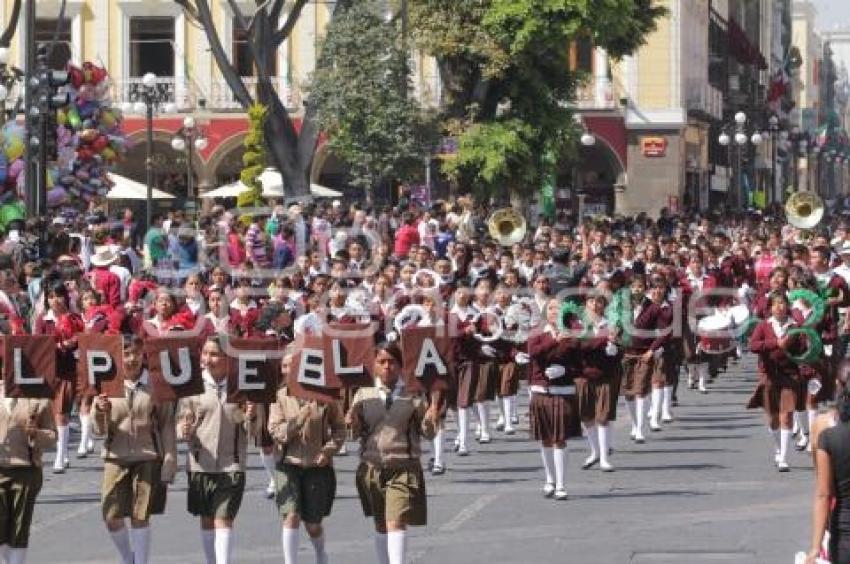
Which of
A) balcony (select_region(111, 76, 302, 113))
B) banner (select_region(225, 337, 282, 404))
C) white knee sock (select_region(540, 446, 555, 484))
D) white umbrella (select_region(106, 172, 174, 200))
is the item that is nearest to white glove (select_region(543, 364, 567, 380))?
white knee sock (select_region(540, 446, 555, 484))

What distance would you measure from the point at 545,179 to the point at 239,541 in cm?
3794

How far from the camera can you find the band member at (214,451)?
1525cm

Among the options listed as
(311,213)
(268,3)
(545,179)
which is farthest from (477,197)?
(311,213)

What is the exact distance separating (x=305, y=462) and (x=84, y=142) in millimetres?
25441

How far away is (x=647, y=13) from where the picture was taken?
56531mm

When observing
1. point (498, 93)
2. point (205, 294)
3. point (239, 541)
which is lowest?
point (239, 541)

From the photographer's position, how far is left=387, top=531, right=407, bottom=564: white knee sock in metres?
14.8

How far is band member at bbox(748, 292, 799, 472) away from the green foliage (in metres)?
22.1

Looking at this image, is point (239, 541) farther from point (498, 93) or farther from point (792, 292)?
point (498, 93)

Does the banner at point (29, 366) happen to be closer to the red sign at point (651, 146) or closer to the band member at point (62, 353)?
the band member at point (62, 353)

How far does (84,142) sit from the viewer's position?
40125 mm

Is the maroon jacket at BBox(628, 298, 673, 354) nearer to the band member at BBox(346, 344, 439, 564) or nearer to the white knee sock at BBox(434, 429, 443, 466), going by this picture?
the white knee sock at BBox(434, 429, 443, 466)

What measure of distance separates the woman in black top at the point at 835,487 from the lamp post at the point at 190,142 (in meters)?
40.4

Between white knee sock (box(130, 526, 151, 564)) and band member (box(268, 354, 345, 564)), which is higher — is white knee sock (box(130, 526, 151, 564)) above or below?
below
